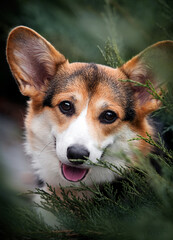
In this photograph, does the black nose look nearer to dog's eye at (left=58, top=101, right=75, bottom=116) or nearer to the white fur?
the white fur

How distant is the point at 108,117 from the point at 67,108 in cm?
38

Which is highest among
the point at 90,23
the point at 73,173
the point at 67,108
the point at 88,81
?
the point at 90,23

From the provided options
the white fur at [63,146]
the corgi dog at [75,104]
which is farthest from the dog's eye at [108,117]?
the white fur at [63,146]

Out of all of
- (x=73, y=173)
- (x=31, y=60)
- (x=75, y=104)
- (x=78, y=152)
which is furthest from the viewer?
(x=31, y=60)

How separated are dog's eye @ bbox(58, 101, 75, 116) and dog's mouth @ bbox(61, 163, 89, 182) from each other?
0.47m

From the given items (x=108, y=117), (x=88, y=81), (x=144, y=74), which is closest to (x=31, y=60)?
(x=88, y=81)

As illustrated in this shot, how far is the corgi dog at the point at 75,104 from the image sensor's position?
2.42m

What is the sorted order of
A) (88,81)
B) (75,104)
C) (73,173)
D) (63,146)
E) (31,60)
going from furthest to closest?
(31,60) → (88,81) → (75,104) → (73,173) → (63,146)

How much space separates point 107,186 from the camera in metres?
2.42

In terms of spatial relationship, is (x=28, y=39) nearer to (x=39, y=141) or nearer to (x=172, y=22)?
(x=39, y=141)

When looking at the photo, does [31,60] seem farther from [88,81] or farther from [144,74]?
[144,74]

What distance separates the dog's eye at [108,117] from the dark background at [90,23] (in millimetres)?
604

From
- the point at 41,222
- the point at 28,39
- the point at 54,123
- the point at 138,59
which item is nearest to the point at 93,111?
the point at 54,123

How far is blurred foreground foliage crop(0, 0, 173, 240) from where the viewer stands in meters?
1.13
